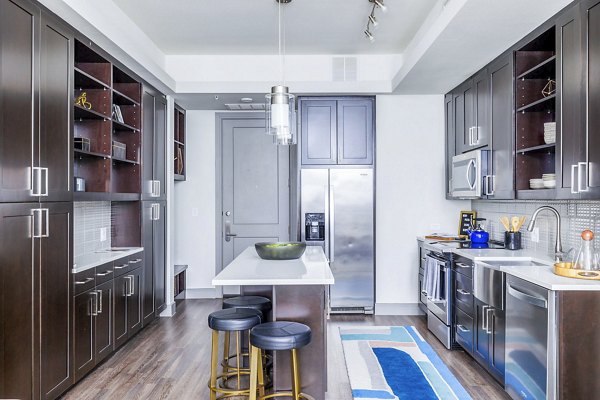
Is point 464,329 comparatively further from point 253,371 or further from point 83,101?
point 83,101

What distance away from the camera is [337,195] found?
5457mm

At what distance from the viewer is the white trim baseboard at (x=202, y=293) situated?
20.8 feet

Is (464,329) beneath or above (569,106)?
beneath

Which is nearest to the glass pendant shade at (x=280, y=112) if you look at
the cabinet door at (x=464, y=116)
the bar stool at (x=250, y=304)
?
the bar stool at (x=250, y=304)

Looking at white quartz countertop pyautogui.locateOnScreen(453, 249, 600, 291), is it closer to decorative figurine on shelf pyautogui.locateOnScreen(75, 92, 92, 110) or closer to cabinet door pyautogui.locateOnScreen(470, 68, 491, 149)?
cabinet door pyautogui.locateOnScreen(470, 68, 491, 149)

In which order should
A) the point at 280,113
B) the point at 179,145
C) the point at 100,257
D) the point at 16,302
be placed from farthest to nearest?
the point at 179,145
the point at 100,257
the point at 280,113
the point at 16,302

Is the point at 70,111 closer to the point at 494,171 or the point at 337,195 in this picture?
the point at 337,195

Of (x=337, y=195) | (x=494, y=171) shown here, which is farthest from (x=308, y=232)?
(x=494, y=171)

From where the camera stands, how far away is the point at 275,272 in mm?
2967

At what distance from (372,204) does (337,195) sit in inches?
16.4

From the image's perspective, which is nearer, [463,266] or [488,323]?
[488,323]

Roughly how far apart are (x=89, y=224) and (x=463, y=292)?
331 cm

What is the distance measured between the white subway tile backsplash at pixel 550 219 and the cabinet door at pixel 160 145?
3.59 meters

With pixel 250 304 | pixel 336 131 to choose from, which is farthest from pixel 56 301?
pixel 336 131
